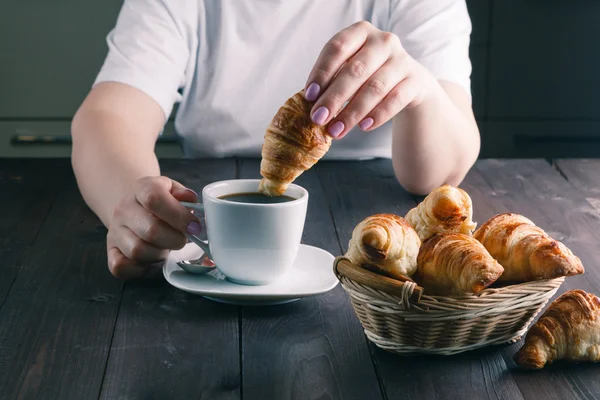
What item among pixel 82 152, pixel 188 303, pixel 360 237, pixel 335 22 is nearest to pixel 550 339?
pixel 360 237

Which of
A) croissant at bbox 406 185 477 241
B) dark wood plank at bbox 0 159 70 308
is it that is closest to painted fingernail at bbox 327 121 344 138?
croissant at bbox 406 185 477 241

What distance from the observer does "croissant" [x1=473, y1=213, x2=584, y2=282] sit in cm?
67

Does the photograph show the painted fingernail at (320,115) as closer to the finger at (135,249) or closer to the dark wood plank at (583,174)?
the finger at (135,249)

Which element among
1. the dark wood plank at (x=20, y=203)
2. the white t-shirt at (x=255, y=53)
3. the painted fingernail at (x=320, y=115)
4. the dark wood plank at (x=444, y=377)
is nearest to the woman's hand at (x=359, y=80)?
the painted fingernail at (x=320, y=115)

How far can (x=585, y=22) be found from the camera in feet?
7.70

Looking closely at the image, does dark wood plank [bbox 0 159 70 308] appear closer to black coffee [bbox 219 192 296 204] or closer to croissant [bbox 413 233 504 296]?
black coffee [bbox 219 192 296 204]

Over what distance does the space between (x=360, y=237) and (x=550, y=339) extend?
19 centimetres

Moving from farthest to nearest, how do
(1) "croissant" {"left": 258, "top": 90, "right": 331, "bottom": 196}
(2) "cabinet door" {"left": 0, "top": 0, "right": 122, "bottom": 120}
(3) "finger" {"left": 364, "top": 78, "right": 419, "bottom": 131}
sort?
(2) "cabinet door" {"left": 0, "top": 0, "right": 122, "bottom": 120} → (3) "finger" {"left": 364, "top": 78, "right": 419, "bottom": 131} → (1) "croissant" {"left": 258, "top": 90, "right": 331, "bottom": 196}

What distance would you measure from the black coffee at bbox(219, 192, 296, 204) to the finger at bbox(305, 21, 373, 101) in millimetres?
110

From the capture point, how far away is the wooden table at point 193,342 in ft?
2.10

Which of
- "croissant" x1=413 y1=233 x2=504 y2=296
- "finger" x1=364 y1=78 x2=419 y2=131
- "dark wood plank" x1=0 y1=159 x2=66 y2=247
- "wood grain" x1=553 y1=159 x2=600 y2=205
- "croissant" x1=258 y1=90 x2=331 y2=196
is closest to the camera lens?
"croissant" x1=413 y1=233 x2=504 y2=296

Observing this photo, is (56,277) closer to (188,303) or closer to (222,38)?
(188,303)

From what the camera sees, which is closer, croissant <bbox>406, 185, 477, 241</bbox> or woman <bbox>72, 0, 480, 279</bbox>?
croissant <bbox>406, 185, 477, 241</bbox>

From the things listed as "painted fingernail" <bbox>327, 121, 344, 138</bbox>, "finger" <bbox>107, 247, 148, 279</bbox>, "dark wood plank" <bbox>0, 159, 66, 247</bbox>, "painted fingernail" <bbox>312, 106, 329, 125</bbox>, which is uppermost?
"painted fingernail" <bbox>312, 106, 329, 125</bbox>
